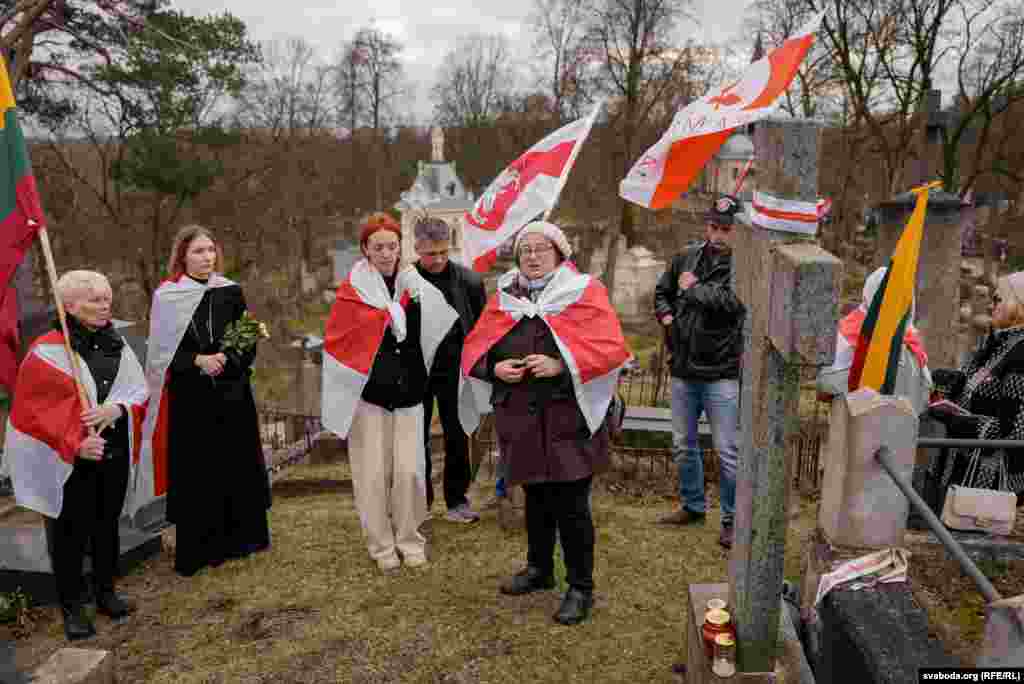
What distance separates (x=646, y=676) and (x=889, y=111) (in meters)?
28.8

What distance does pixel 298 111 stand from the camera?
121 feet

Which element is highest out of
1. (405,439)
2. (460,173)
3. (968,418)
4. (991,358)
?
(460,173)

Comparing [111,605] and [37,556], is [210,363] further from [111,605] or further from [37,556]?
[37,556]

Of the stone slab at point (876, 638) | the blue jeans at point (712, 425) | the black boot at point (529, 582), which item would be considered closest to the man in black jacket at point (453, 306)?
the black boot at point (529, 582)

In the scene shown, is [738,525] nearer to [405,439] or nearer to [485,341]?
[485,341]

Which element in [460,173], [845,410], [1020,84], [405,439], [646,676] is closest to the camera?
[845,410]

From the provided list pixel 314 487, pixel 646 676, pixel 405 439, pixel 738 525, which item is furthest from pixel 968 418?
pixel 314 487

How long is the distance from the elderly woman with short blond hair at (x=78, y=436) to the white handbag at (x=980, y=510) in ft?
13.7

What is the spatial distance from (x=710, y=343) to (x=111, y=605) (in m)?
3.55

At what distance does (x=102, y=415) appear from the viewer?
13.2 ft

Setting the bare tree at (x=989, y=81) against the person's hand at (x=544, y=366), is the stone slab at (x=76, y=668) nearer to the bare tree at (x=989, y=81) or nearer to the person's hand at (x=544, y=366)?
the person's hand at (x=544, y=366)

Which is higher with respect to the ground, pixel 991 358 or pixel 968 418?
pixel 991 358

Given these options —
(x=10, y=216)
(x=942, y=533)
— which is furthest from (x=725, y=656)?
(x=10, y=216)

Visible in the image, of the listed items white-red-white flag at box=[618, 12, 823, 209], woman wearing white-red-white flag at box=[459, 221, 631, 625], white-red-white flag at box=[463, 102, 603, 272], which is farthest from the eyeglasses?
white-red-white flag at box=[463, 102, 603, 272]
